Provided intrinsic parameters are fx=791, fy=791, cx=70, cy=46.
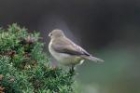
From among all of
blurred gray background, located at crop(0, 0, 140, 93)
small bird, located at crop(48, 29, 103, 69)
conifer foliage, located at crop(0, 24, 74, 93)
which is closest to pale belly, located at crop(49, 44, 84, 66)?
small bird, located at crop(48, 29, 103, 69)

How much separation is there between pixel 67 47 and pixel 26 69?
78.0 inches

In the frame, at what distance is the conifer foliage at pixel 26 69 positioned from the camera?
586 cm

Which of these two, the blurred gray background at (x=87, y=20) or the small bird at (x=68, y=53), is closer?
the small bird at (x=68, y=53)

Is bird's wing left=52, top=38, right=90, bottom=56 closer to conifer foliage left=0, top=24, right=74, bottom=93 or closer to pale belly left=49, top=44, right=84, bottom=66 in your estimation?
pale belly left=49, top=44, right=84, bottom=66

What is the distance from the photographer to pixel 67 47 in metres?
8.36

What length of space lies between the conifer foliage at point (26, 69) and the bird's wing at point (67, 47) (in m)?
0.81

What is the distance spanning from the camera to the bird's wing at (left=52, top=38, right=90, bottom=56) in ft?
26.8

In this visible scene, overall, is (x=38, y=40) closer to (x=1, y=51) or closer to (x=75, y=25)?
(x=1, y=51)

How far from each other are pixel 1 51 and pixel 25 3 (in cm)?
1246

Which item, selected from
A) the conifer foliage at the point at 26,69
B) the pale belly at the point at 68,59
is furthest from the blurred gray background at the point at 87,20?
the conifer foliage at the point at 26,69

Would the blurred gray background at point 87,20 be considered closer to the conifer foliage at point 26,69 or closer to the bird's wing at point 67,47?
the bird's wing at point 67,47

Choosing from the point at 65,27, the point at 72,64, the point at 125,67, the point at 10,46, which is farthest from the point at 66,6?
the point at 10,46

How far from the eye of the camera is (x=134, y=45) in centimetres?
1869

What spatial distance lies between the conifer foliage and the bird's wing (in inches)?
31.9
